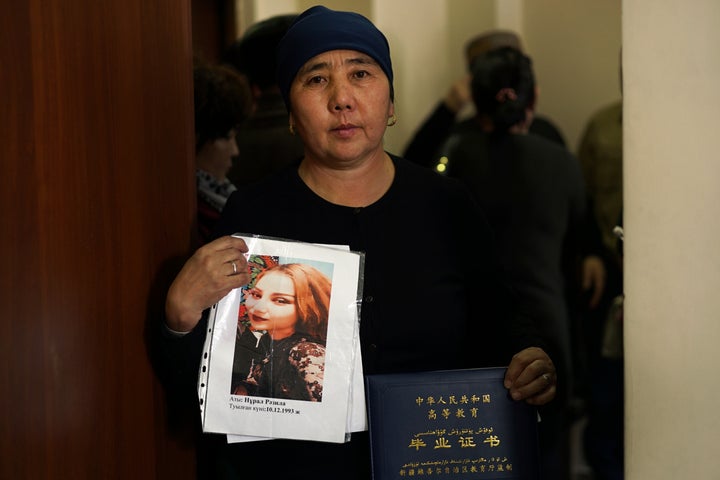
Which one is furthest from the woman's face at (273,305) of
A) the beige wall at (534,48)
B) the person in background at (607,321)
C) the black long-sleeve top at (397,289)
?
the beige wall at (534,48)

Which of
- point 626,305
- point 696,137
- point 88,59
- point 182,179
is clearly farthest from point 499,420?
point 88,59

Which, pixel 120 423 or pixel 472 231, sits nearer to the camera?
pixel 120 423

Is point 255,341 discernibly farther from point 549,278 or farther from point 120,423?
point 549,278

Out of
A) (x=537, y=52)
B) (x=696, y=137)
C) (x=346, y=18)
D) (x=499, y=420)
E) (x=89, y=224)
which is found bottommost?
(x=499, y=420)

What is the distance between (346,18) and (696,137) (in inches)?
25.3

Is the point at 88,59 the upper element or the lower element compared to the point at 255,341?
upper

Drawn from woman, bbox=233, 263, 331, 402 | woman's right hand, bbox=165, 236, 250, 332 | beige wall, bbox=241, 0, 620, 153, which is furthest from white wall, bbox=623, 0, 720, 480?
beige wall, bbox=241, 0, 620, 153

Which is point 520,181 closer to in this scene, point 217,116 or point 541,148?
point 541,148

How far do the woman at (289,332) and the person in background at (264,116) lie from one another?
1187 mm

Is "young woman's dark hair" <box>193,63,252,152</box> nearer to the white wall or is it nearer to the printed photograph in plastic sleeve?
the printed photograph in plastic sleeve

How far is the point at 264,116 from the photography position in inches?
109

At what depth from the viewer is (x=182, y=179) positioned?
5.68 feet

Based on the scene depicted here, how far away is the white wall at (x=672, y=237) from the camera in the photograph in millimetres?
1251

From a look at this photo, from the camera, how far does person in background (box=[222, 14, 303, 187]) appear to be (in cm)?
271
